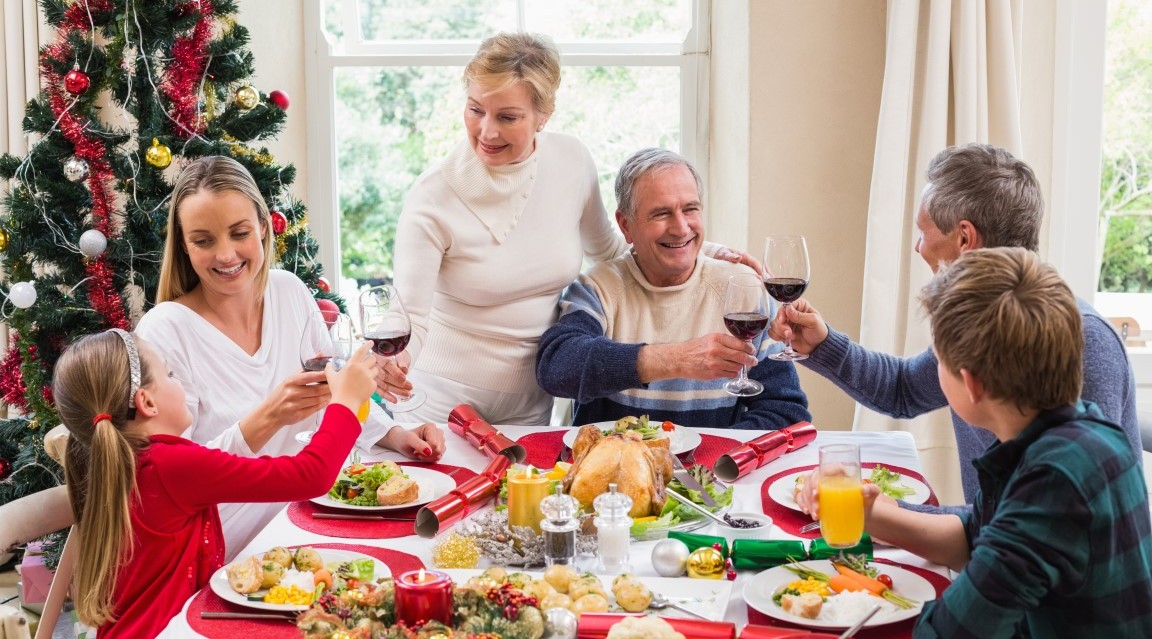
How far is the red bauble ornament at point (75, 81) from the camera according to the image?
2.86 metres

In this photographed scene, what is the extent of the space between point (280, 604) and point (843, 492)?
77 cm

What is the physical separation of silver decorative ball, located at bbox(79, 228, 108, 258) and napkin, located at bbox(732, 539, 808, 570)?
2163 millimetres

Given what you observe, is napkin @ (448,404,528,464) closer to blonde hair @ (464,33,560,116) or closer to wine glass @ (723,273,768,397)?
wine glass @ (723,273,768,397)

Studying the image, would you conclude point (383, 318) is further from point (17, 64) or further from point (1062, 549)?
point (17, 64)

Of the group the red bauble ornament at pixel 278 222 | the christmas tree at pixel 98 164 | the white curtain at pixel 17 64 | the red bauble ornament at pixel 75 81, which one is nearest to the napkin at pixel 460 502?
the christmas tree at pixel 98 164

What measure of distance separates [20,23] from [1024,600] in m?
3.40

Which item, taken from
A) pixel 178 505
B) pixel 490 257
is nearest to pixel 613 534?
pixel 178 505

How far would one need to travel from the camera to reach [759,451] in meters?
2.02

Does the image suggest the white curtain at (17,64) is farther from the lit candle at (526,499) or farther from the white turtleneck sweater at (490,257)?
the lit candle at (526,499)

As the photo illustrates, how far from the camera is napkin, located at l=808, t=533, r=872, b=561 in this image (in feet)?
4.93

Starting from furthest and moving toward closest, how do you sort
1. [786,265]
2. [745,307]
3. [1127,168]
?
[1127,168], [786,265], [745,307]

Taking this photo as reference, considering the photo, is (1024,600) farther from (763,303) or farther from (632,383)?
(632,383)

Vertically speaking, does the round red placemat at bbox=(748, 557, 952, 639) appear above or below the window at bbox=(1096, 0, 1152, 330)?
below

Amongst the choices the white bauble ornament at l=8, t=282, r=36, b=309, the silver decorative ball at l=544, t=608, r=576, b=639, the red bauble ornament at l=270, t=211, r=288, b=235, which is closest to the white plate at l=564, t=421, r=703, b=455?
the silver decorative ball at l=544, t=608, r=576, b=639
